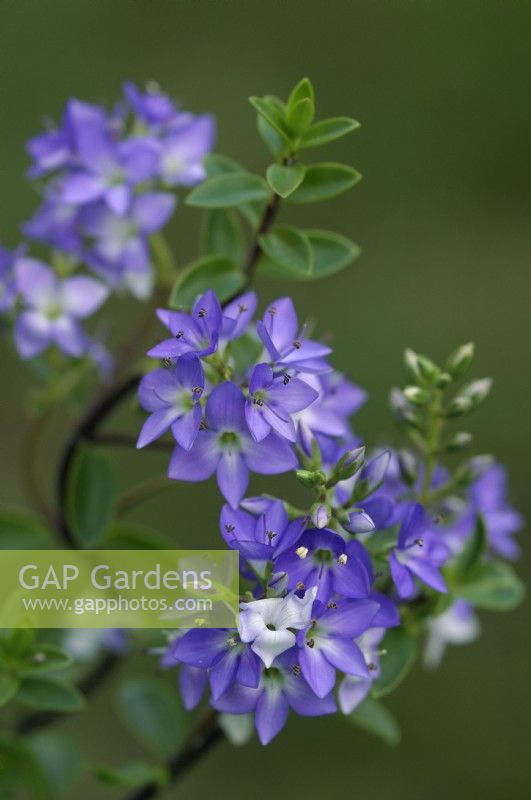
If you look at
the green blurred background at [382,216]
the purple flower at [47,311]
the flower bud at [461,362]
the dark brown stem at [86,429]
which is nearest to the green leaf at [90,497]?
the dark brown stem at [86,429]

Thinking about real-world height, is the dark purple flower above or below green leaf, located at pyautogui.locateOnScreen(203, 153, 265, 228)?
below

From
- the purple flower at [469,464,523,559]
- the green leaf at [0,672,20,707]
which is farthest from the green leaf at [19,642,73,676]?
the purple flower at [469,464,523,559]

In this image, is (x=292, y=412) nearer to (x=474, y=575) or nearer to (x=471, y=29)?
(x=474, y=575)

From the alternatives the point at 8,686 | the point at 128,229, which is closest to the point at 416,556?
the point at 8,686

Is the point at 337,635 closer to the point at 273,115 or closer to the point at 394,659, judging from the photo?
the point at 394,659

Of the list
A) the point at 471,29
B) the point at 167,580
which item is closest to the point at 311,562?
the point at 167,580

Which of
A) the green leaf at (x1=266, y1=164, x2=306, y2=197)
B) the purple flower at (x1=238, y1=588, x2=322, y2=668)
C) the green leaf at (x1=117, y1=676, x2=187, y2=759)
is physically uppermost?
the green leaf at (x1=266, y1=164, x2=306, y2=197)

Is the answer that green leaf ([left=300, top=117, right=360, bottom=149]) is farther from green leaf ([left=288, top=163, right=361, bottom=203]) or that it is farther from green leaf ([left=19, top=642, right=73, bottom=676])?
green leaf ([left=19, top=642, right=73, bottom=676])
